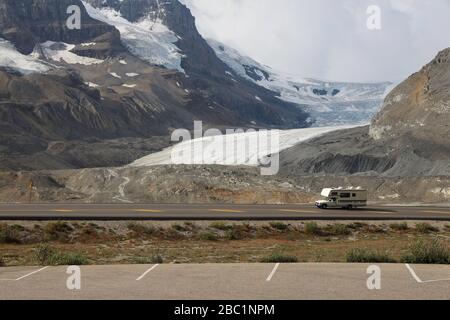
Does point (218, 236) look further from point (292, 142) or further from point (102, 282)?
point (292, 142)

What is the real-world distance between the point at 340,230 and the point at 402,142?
62931 mm

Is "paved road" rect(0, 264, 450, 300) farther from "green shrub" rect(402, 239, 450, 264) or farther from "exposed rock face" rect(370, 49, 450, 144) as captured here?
"exposed rock face" rect(370, 49, 450, 144)

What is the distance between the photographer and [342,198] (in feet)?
183

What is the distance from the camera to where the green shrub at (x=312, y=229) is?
42.1 m

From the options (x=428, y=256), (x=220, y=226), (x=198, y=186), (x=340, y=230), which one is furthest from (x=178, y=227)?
(x=198, y=186)

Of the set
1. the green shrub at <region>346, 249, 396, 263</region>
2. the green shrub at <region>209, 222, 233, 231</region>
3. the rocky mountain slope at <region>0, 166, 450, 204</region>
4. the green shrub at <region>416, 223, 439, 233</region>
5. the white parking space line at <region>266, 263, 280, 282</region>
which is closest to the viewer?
the white parking space line at <region>266, 263, 280, 282</region>

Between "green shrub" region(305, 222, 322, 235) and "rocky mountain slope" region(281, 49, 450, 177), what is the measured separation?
46865 millimetres

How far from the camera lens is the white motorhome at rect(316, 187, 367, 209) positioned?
55375 mm

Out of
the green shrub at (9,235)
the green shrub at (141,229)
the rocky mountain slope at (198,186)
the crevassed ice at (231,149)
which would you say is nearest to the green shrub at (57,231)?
the green shrub at (9,235)

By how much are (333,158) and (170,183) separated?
111 ft

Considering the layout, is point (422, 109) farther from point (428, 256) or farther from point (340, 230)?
point (428, 256)

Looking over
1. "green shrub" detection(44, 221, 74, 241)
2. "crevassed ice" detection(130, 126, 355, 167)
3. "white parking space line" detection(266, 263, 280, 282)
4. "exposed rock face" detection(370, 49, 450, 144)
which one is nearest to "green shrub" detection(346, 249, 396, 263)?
"white parking space line" detection(266, 263, 280, 282)

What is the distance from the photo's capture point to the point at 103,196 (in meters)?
79.8
